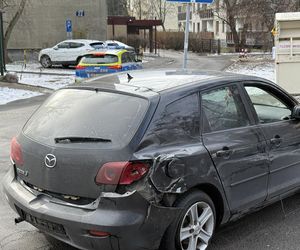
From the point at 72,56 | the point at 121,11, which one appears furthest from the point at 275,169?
the point at 121,11

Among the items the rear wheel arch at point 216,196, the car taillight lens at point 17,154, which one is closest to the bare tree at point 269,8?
the rear wheel arch at point 216,196

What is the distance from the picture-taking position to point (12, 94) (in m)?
15.9

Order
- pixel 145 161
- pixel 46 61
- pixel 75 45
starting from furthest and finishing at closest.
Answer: pixel 46 61 < pixel 75 45 < pixel 145 161

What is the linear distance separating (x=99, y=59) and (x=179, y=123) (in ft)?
43.1

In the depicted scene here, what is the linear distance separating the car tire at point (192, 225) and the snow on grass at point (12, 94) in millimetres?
11638

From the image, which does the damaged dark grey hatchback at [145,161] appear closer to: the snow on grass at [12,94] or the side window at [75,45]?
the snow on grass at [12,94]

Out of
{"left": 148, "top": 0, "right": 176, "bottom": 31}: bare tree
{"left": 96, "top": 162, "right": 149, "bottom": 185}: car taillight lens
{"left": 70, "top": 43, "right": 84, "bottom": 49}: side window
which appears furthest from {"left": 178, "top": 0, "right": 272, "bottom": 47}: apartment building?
{"left": 96, "top": 162, "right": 149, "bottom": 185}: car taillight lens

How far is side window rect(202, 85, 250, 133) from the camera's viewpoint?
3984mm

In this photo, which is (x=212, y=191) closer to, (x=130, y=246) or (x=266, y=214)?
(x=130, y=246)

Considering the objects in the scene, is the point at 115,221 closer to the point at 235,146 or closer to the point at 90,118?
the point at 90,118

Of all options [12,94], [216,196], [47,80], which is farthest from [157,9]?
[216,196]

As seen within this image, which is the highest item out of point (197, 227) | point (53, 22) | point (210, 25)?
point (210, 25)

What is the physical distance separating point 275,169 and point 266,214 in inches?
25.9

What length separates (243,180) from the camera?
13.3ft
